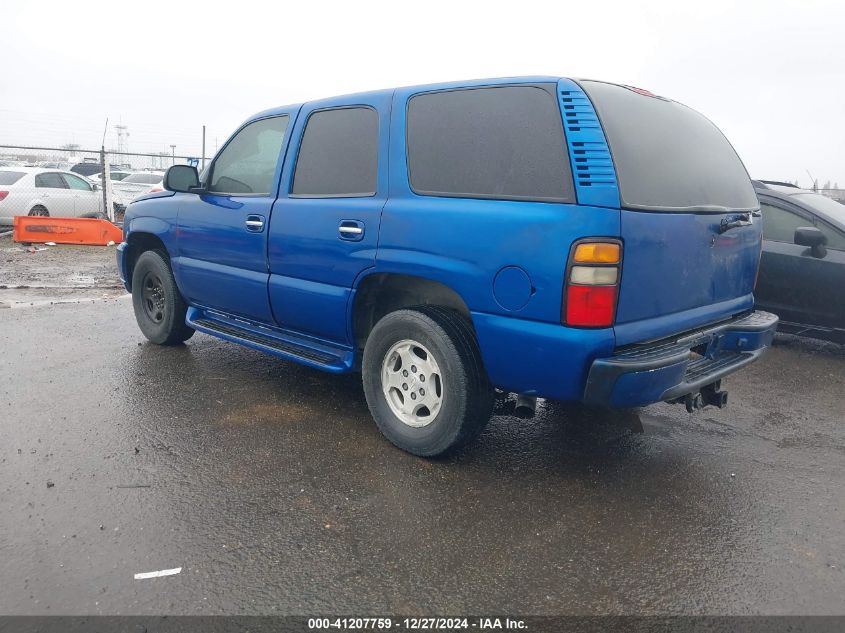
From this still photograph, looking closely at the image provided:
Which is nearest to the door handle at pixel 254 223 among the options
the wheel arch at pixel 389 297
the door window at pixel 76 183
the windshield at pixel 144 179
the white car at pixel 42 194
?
the wheel arch at pixel 389 297

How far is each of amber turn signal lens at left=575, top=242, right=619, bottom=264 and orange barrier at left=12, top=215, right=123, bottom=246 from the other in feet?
38.5

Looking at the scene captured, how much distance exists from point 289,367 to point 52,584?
2820 mm

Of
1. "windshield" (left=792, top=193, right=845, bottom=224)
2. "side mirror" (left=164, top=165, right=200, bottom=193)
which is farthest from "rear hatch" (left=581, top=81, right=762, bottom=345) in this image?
"side mirror" (left=164, top=165, right=200, bottom=193)

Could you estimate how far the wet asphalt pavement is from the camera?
241cm

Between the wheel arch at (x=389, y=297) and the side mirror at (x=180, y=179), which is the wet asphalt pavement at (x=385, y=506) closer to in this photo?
the wheel arch at (x=389, y=297)

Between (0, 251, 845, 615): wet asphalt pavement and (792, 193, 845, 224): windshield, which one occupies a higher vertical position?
(792, 193, 845, 224): windshield

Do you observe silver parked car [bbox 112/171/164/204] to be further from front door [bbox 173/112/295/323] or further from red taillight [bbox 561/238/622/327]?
red taillight [bbox 561/238/622/327]

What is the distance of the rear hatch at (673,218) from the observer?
291cm

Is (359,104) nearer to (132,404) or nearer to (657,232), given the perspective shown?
(657,232)

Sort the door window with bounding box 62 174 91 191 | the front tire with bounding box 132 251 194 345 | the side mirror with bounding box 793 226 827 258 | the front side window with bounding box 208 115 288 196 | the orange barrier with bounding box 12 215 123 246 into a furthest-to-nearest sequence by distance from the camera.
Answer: the door window with bounding box 62 174 91 191 < the orange barrier with bounding box 12 215 123 246 < the side mirror with bounding box 793 226 827 258 < the front tire with bounding box 132 251 194 345 < the front side window with bounding box 208 115 288 196

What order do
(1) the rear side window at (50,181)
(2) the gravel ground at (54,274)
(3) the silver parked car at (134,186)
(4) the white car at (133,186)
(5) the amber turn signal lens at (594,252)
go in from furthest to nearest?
(3) the silver parked car at (134,186), (4) the white car at (133,186), (1) the rear side window at (50,181), (2) the gravel ground at (54,274), (5) the amber turn signal lens at (594,252)

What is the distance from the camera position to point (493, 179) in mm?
3121

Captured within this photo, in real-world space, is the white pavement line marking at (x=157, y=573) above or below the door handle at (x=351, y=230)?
below

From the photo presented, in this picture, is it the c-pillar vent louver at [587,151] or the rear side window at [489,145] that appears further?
the rear side window at [489,145]
